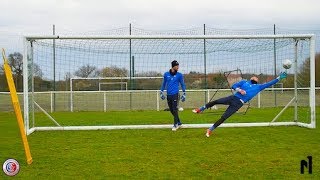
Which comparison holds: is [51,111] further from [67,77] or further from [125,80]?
[125,80]

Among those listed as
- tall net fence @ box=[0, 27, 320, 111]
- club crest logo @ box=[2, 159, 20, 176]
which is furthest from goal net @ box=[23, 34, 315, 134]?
club crest logo @ box=[2, 159, 20, 176]

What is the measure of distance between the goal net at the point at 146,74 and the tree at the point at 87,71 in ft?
0.14

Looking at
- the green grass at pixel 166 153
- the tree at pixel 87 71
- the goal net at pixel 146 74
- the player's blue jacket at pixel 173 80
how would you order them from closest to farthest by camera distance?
the green grass at pixel 166 153, the player's blue jacket at pixel 173 80, the goal net at pixel 146 74, the tree at pixel 87 71

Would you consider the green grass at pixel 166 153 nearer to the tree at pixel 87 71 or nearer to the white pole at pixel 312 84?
the white pole at pixel 312 84

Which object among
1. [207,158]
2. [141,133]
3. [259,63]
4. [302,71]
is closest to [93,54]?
[141,133]

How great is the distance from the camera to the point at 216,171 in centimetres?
749

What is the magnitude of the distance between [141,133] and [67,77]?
11.1 metres

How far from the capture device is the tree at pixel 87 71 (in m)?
20.4

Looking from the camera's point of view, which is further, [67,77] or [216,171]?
[67,77]

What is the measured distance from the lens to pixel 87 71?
2133cm

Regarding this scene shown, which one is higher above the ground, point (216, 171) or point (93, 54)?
point (93, 54)

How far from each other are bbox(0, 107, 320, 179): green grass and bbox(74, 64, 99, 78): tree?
7287 mm

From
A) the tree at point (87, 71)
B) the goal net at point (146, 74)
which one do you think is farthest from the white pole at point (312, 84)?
the tree at point (87, 71)

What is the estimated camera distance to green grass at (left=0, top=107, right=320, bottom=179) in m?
7.36
